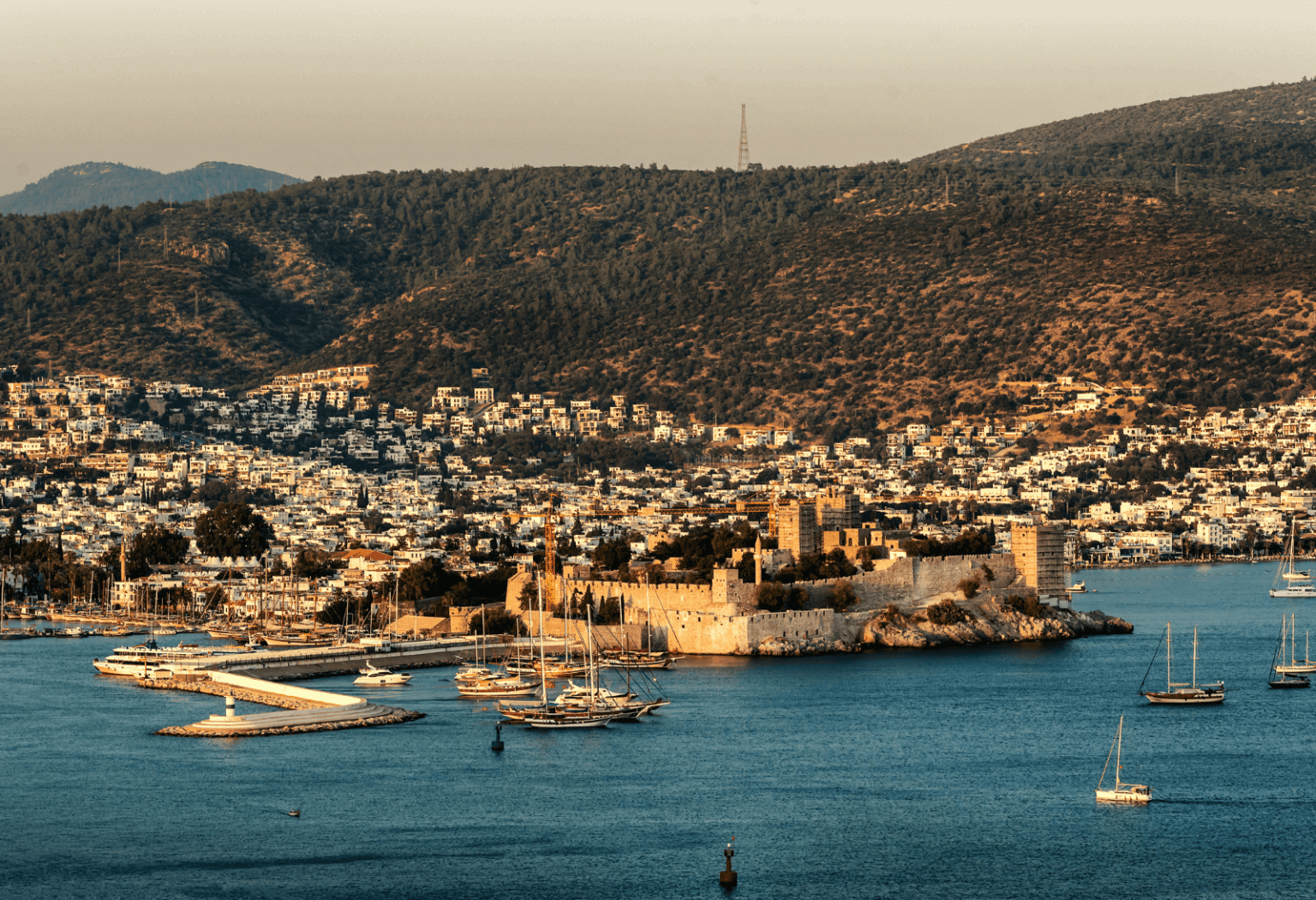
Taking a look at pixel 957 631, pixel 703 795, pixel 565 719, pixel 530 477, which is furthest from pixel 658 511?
pixel 703 795

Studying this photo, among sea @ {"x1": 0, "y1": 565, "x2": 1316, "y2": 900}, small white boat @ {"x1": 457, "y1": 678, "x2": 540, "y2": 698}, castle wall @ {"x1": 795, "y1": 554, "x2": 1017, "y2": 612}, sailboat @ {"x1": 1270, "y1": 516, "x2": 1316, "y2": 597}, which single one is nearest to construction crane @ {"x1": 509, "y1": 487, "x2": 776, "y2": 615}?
castle wall @ {"x1": 795, "y1": 554, "x2": 1017, "y2": 612}

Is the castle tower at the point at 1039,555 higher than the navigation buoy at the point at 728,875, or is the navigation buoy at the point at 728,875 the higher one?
the castle tower at the point at 1039,555

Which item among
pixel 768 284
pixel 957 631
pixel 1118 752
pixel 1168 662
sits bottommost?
pixel 1118 752

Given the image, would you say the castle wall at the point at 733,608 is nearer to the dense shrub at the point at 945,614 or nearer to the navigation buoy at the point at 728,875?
the dense shrub at the point at 945,614

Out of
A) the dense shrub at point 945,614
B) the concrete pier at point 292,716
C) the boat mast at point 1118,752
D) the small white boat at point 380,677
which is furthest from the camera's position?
the dense shrub at point 945,614

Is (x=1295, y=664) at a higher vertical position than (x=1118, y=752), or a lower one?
higher

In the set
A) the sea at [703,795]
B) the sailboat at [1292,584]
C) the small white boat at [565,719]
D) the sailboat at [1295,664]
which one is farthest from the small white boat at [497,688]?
the sailboat at [1292,584]

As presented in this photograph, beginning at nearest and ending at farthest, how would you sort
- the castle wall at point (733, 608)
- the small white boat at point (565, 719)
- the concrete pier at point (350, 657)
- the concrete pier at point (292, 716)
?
1. the concrete pier at point (292, 716)
2. the small white boat at point (565, 719)
3. the concrete pier at point (350, 657)
4. the castle wall at point (733, 608)

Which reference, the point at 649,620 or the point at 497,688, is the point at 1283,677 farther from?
the point at 497,688
